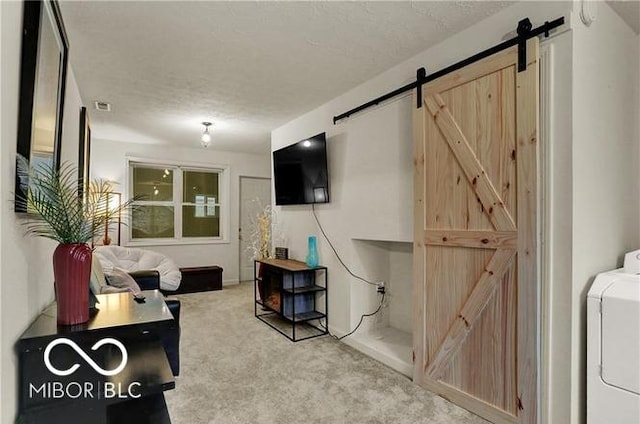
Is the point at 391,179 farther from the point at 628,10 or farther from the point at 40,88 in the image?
the point at 40,88

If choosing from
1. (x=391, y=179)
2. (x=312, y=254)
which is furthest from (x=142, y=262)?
(x=391, y=179)

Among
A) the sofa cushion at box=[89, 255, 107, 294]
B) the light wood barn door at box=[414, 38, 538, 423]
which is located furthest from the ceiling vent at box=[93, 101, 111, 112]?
the light wood barn door at box=[414, 38, 538, 423]

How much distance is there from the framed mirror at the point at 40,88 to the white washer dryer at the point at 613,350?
8.58 feet

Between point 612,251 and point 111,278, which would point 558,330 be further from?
point 111,278

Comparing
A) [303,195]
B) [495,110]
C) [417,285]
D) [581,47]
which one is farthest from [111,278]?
[581,47]

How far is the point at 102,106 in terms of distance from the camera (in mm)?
3789

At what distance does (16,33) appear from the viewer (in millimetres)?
1243

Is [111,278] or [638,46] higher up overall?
[638,46]

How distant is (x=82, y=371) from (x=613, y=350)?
2426 millimetres

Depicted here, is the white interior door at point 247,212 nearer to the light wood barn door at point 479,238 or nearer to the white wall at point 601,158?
the light wood barn door at point 479,238

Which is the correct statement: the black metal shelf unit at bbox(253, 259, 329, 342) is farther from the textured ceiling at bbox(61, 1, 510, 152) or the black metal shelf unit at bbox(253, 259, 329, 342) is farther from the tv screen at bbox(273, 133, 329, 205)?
the textured ceiling at bbox(61, 1, 510, 152)

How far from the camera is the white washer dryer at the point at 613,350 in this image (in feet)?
5.48

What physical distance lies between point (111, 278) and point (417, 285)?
2461mm

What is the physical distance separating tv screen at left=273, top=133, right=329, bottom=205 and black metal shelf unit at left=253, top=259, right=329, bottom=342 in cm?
76
